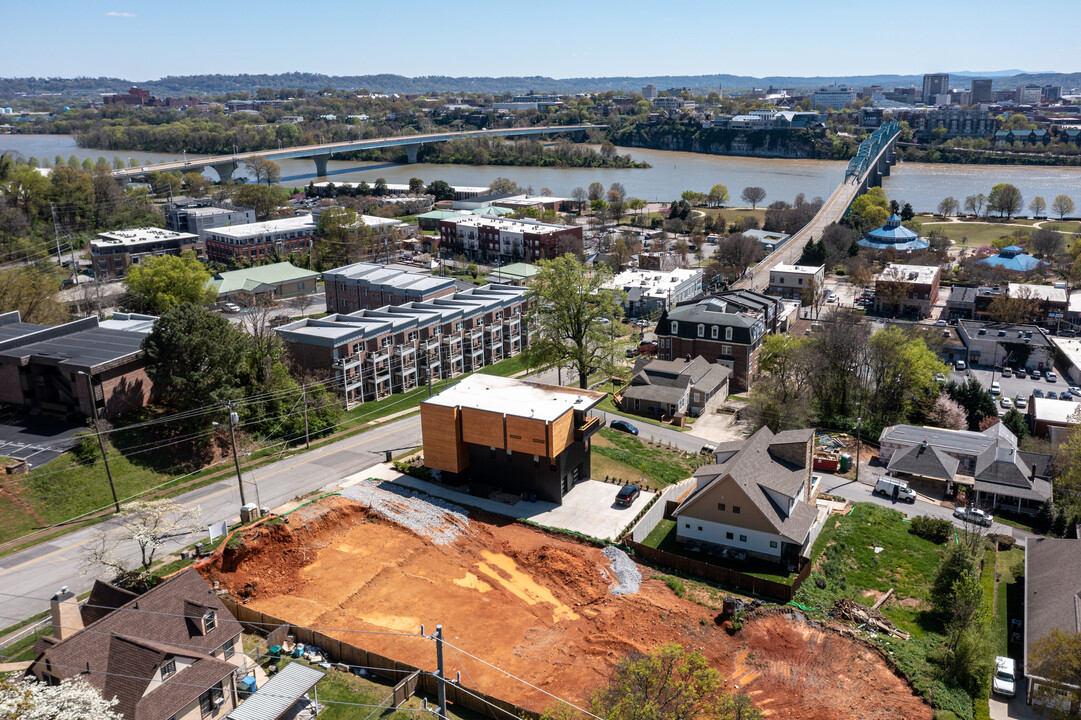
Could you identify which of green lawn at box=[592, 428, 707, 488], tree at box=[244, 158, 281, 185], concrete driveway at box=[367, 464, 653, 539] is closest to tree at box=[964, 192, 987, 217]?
green lawn at box=[592, 428, 707, 488]

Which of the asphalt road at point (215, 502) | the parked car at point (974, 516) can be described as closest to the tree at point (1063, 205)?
the parked car at point (974, 516)

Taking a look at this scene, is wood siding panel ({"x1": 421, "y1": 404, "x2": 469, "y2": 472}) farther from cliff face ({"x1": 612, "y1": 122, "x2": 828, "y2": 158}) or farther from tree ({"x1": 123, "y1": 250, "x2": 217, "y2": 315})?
cliff face ({"x1": 612, "y1": 122, "x2": 828, "y2": 158})

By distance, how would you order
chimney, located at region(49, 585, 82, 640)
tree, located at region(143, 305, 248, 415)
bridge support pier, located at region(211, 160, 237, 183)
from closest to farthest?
chimney, located at region(49, 585, 82, 640)
tree, located at region(143, 305, 248, 415)
bridge support pier, located at region(211, 160, 237, 183)

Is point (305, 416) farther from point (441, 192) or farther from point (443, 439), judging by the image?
point (441, 192)

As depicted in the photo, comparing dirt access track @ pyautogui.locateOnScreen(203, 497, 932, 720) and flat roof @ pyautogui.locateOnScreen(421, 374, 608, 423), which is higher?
flat roof @ pyautogui.locateOnScreen(421, 374, 608, 423)

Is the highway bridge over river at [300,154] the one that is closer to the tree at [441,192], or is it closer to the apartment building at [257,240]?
the tree at [441,192]

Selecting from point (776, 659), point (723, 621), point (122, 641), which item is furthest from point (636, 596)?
point (122, 641)

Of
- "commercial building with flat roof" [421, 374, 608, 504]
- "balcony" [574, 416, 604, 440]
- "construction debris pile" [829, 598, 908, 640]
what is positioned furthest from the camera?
"balcony" [574, 416, 604, 440]
